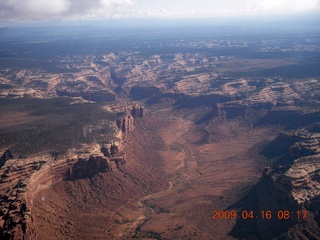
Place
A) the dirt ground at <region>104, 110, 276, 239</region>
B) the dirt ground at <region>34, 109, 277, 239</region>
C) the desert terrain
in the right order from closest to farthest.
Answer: the desert terrain, the dirt ground at <region>34, 109, 277, 239</region>, the dirt ground at <region>104, 110, 276, 239</region>

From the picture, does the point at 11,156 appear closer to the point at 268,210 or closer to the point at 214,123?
the point at 268,210

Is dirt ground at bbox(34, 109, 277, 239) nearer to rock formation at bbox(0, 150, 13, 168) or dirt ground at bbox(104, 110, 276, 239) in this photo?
dirt ground at bbox(104, 110, 276, 239)
